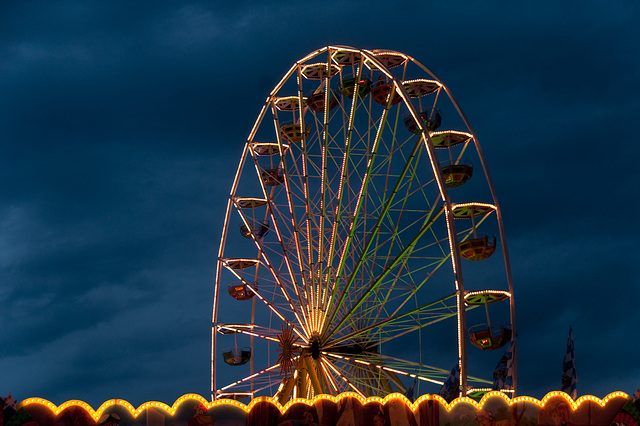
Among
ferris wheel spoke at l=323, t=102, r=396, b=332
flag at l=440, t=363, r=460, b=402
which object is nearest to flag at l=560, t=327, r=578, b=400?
flag at l=440, t=363, r=460, b=402

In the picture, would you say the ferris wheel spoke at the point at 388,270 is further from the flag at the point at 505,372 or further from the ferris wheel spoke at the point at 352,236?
the flag at the point at 505,372

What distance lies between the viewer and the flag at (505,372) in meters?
21.9

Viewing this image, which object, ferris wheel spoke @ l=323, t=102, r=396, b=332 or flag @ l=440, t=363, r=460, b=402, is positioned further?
ferris wheel spoke @ l=323, t=102, r=396, b=332

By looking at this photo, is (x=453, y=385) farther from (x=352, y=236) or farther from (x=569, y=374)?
(x=352, y=236)

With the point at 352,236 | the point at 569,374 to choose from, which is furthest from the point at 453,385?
the point at 352,236

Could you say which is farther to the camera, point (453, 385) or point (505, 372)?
point (505, 372)

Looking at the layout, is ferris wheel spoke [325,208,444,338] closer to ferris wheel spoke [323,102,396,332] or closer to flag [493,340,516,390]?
ferris wheel spoke [323,102,396,332]

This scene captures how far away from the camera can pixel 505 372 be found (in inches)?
877

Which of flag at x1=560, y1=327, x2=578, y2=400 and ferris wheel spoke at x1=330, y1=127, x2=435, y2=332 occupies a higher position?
ferris wheel spoke at x1=330, y1=127, x2=435, y2=332

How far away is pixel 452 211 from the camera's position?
2138 centimetres

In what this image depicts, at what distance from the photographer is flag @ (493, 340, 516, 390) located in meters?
21.9

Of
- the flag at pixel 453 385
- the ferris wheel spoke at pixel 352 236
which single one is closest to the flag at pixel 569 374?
the flag at pixel 453 385

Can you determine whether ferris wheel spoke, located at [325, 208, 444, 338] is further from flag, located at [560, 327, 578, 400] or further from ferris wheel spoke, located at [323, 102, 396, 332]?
flag, located at [560, 327, 578, 400]

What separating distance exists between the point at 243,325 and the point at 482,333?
7.89m
